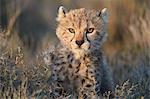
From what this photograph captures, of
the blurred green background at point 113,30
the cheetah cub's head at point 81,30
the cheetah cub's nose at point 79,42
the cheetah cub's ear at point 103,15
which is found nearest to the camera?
the cheetah cub's nose at point 79,42

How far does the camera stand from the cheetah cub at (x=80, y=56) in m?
8.58

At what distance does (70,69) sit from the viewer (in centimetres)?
867

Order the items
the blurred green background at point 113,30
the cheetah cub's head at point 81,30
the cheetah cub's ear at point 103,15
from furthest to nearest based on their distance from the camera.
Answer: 1. the blurred green background at point 113,30
2. the cheetah cub's ear at point 103,15
3. the cheetah cub's head at point 81,30

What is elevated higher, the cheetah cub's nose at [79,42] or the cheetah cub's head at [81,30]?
the cheetah cub's head at [81,30]

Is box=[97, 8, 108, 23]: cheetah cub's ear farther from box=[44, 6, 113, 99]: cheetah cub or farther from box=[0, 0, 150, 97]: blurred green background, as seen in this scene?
box=[0, 0, 150, 97]: blurred green background

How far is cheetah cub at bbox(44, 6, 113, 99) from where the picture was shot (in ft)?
28.1

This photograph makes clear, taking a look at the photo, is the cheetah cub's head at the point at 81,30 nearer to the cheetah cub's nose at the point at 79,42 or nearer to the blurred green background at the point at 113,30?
the cheetah cub's nose at the point at 79,42

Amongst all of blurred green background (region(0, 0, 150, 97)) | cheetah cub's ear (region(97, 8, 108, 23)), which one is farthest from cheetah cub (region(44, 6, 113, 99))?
blurred green background (region(0, 0, 150, 97))

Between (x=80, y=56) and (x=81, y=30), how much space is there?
0.31m

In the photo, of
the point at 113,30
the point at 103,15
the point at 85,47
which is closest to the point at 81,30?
the point at 85,47

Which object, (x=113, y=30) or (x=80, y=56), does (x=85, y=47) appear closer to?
(x=80, y=56)

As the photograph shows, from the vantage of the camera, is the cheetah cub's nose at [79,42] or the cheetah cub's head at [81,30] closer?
the cheetah cub's nose at [79,42]

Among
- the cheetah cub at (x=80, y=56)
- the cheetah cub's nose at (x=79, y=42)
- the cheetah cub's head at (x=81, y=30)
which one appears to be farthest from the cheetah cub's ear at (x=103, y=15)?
the cheetah cub's nose at (x=79, y=42)

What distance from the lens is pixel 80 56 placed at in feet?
28.7
